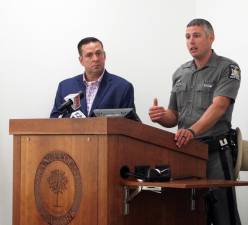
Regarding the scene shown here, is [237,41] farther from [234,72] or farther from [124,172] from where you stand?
[124,172]

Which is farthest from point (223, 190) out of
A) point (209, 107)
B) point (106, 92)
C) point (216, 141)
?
point (106, 92)

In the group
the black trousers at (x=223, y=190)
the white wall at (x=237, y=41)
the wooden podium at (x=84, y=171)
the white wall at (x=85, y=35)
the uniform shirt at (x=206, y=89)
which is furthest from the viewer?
the white wall at (x=237, y=41)

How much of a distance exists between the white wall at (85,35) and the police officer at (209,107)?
78 centimetres

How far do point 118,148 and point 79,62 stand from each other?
5.90 ft

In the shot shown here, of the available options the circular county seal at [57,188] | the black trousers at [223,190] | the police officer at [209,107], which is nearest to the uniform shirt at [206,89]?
the police officer at [209,107]

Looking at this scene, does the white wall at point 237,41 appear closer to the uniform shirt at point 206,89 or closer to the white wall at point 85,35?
the white wall at point 85,35

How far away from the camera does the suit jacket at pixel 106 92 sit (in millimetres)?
2943

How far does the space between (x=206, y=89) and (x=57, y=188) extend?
1.14 meters

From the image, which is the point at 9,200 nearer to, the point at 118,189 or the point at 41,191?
the point at 41,191

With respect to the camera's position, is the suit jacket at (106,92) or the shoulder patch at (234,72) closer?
the shoulder patch at (234,72)

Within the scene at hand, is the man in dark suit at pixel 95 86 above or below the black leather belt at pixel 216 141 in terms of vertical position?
above

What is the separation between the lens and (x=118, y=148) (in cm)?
170

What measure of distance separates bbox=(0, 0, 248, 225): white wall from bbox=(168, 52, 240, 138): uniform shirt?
0.79 meters

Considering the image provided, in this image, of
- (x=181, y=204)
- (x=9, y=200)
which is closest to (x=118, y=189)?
(x=181, y=204)
